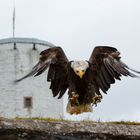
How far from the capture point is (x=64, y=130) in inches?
372

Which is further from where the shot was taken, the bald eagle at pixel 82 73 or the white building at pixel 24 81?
the white building at pixel 24 81

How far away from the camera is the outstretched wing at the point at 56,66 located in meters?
14.2

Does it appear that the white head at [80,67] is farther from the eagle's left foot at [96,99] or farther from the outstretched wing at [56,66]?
the outstretched wing at [56,66]

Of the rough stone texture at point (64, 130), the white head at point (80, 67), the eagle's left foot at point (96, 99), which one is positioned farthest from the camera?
the white head at point (80, 67)

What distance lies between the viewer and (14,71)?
33781 mm

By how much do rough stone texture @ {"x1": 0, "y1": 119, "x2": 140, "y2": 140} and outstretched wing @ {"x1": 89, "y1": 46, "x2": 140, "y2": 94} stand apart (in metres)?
4.37

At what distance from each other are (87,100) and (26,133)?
4760 mm

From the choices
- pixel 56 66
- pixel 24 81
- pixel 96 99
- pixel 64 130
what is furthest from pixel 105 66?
pixel 24 81

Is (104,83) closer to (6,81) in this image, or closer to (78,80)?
(78,80)

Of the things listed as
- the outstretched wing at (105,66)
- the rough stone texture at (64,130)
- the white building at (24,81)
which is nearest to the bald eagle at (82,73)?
the outstretched wing at (105,66)

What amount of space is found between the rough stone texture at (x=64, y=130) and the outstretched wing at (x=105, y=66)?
4.37 metres

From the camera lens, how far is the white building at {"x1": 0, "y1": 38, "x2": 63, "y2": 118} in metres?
33.6

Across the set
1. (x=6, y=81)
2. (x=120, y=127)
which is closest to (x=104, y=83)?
(x=120, y=127)

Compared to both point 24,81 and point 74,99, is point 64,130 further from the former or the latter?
point 24,81
